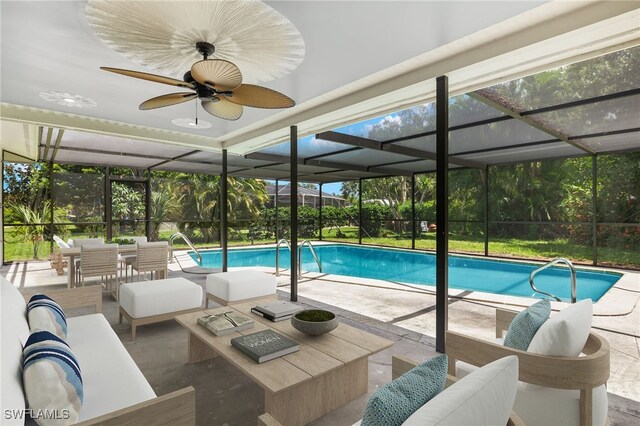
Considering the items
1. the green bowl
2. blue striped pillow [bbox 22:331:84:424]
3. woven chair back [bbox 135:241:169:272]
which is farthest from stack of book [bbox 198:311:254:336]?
woven chair back [bbox 135:241:169:272]

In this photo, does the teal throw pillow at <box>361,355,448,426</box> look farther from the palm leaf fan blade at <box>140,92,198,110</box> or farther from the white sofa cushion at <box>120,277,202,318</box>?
the white sofa cushion at <box>120,277,202,318</box>

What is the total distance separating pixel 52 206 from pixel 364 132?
832 centimetres

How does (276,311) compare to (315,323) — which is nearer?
A: (315,323)

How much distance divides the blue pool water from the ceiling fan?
16.3 ft

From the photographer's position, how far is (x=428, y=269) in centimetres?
858

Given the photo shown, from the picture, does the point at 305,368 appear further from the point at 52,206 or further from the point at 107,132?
the point at 52,206

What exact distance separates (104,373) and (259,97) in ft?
7.16

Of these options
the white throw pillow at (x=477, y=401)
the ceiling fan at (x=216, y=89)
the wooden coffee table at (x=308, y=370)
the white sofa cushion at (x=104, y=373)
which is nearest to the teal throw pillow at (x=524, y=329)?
the wooden coffee table at (x=308, y=370)

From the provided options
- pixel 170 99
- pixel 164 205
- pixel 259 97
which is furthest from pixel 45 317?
pixel 164 205

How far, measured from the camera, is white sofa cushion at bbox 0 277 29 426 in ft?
3.30

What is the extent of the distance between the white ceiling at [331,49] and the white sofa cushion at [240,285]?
2.31 m

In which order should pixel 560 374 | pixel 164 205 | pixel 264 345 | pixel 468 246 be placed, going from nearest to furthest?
pixel 560 374, pixel 264 345, pixel 164 205, pixel 468 246

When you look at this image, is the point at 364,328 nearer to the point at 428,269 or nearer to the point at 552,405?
the point at 552,405

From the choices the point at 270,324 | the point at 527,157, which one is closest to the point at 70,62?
the point at 270,324
